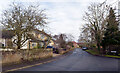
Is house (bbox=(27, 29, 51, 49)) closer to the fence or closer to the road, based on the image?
the fence

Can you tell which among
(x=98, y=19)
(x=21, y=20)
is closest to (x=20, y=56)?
(x=21, y=20)

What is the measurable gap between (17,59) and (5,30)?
439 cm

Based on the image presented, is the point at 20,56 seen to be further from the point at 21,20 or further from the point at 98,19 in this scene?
the point at 98,19

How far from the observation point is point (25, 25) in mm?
16375

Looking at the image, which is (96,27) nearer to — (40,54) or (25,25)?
(40,54)

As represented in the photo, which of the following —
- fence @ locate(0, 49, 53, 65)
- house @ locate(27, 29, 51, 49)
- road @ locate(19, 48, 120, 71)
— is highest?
house @ locate(27, 29, 51, 49)

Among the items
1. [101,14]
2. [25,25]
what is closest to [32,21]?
[25,25]

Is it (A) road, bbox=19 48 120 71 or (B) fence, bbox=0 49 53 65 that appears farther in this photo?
(B) fence, bbox=0 49 53 65

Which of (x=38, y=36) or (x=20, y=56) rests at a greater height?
(x=38, y=36)

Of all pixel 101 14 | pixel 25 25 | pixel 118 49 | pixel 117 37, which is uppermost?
pixel 101 14

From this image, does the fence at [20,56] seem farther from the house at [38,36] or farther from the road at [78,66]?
the road at [78,66]

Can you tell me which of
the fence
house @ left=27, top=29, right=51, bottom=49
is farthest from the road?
house @ left=27, top=29, right=51, bottom=49

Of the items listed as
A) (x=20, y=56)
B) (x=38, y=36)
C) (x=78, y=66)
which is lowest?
(x=78, y=66)

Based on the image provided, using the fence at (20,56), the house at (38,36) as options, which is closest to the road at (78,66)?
the fence at (20,56)
